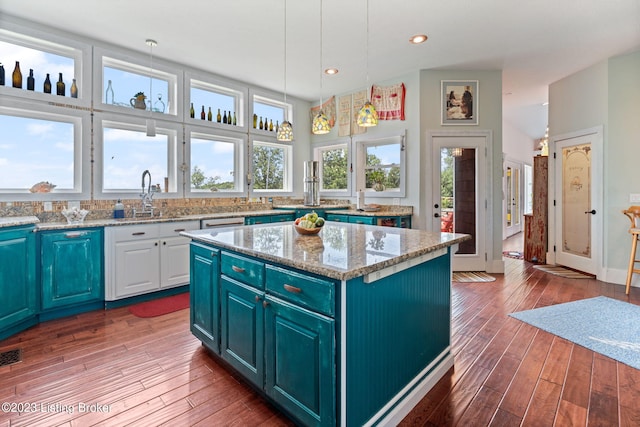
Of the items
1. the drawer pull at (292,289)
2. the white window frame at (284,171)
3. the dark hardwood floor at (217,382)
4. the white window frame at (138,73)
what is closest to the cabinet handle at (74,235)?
the dark hardwood floor at (217,382)

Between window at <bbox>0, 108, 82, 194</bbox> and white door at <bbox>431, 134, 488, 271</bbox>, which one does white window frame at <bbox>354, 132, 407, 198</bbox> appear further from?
window at <bbox>0, 108, 82, 194</bbox>

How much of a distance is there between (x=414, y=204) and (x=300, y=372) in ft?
12.3

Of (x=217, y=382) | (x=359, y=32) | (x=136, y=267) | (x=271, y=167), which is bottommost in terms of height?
(x=217, y=382)

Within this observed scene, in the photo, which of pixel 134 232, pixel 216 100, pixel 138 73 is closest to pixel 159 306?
pixel 134 232

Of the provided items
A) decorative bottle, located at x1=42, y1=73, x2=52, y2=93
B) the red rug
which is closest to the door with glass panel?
the red rug

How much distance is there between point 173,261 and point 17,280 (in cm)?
136

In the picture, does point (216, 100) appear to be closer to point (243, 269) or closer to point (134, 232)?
point (134, 232)

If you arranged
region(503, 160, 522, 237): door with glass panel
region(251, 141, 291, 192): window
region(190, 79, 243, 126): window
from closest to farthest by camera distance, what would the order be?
region(190, 79, 243, 126): window < region(251, 141, 291, 192): window < region(503, 160, 522, 237): door with glass panel

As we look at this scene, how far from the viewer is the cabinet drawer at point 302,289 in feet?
4.61

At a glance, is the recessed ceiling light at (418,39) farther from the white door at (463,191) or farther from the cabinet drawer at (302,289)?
the cabinet drawer at (302,289)

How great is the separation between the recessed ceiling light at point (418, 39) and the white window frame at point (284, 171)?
2.78 m

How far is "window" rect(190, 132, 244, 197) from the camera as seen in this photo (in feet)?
15.6

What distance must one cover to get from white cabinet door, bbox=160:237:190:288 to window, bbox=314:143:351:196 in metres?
2.99

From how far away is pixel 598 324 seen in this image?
2.92 meters
